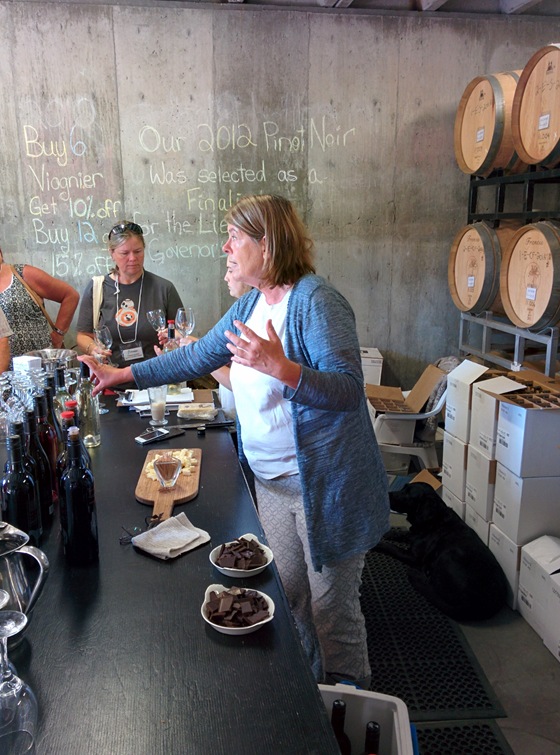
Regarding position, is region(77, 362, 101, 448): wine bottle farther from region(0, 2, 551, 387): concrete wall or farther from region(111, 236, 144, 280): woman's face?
region(0, 2, 551, 387): concrete wall

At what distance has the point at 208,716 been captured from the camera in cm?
100

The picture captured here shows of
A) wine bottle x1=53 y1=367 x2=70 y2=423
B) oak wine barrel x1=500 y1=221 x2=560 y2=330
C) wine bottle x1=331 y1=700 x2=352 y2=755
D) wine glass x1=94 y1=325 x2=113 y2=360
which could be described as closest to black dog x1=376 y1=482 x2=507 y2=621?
oak wine barrel x1=500 y1=221 x2=560 y2=330

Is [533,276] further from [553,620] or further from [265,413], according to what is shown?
[265,413]

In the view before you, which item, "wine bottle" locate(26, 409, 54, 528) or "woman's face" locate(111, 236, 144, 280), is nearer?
"wine bottle" locate(26, 409, 54, 528)

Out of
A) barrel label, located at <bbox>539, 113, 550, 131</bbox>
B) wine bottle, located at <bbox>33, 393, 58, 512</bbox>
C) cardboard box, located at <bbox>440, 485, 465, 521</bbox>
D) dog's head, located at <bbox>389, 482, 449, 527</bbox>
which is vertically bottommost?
cardboard box, located at <bbox>440, 485, 465, 521</bbox>

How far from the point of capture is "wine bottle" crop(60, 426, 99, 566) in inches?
53.8

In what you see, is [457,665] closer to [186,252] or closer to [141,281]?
[141,281]

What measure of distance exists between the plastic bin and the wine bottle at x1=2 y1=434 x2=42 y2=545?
0.80m

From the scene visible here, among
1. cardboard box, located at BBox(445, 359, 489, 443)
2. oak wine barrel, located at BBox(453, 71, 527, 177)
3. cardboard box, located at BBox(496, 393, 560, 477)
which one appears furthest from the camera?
oak wine barrel, located at BBox(453, 71, 527, 177)

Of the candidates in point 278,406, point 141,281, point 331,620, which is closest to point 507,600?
point 331,620

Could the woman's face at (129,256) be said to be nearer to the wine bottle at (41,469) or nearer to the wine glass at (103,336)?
the wine glass at (103,336)

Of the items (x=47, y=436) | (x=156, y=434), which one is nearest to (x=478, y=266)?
(x=156, y=434)

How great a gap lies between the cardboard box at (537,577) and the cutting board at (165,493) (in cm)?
158

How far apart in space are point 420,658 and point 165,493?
4.54 ft
